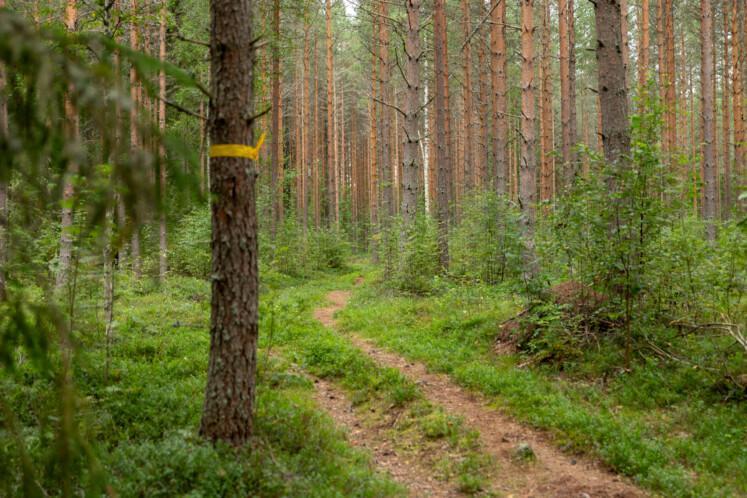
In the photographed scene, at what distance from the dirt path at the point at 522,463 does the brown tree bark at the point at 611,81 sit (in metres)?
4.11

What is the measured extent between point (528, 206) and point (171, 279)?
378 inches

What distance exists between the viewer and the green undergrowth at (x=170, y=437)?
3.27 m

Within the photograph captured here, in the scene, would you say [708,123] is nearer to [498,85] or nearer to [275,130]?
[498,85]

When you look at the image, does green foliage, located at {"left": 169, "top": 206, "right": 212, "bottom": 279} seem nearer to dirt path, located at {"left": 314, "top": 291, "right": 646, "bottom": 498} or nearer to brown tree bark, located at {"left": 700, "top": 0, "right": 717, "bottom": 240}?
dirt path, located at {"left": 314, "top": 291, "right": 646, "bottom": 498}

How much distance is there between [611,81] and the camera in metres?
7.61

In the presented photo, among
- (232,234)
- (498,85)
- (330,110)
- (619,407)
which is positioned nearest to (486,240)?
(498,85)

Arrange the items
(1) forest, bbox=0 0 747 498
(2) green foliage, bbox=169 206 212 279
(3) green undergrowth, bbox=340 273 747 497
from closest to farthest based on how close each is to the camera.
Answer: (1) forest, bbox=0 0 747 498
(3) green undergrowth, bbox=340 273 747 497
(2) green foliage, bbox=169 206 212 279

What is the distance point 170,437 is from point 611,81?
7.42 m

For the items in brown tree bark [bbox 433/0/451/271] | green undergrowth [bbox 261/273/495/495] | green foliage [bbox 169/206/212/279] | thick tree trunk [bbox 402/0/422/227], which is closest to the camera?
green undergrowth [bbox 261/273/495/495]

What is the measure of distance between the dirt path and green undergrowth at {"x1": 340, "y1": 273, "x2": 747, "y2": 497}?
15 cm

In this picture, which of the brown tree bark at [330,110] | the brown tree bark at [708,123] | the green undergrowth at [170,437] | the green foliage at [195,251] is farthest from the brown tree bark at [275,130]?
the brown tree bark at [708,123]

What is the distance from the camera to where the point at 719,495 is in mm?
3900

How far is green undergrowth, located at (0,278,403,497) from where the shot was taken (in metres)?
3.27

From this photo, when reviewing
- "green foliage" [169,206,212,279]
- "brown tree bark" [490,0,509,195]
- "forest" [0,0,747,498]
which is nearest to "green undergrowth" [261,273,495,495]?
"forest" [0,0,747,498]
